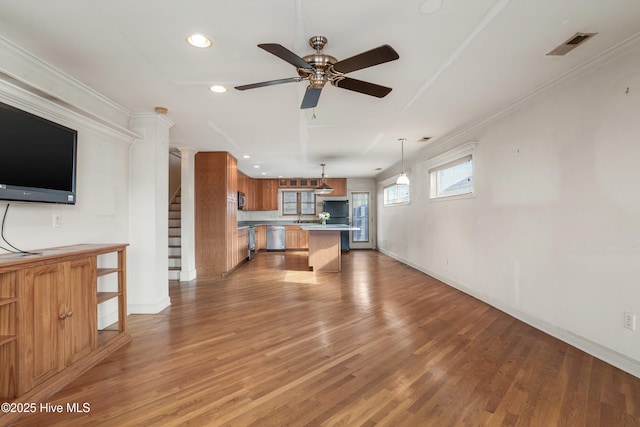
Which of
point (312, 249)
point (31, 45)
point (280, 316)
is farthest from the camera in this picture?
point (312, 249)

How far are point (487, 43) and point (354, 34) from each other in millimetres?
998

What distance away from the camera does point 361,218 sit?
942 cm

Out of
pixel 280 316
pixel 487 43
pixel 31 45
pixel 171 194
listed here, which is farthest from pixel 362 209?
pixel 31 45

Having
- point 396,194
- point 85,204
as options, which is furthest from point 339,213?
point 85,204

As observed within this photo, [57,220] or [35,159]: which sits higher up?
[35,159]

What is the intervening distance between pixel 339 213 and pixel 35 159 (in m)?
7.39

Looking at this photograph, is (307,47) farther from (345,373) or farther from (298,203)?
(298,203)

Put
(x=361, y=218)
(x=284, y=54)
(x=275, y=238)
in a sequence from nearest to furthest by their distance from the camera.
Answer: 1. (x=284, y=54)
2. (x=275, y=238)
3. (x=361, y=218)

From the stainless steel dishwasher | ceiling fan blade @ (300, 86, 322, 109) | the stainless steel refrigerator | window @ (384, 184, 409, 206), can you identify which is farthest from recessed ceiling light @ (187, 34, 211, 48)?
the stainless steel dishwasher

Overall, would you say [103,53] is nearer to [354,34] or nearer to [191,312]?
[354,34]

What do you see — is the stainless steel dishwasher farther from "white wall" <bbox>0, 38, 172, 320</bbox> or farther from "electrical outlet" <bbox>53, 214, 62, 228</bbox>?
"electrical outlet" <bbox>53, 214, 62, 228</bbox>

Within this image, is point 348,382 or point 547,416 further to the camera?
point 348,382

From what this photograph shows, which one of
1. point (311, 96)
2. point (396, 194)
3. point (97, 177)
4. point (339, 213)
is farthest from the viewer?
point (339, 213)

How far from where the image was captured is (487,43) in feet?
6.81
